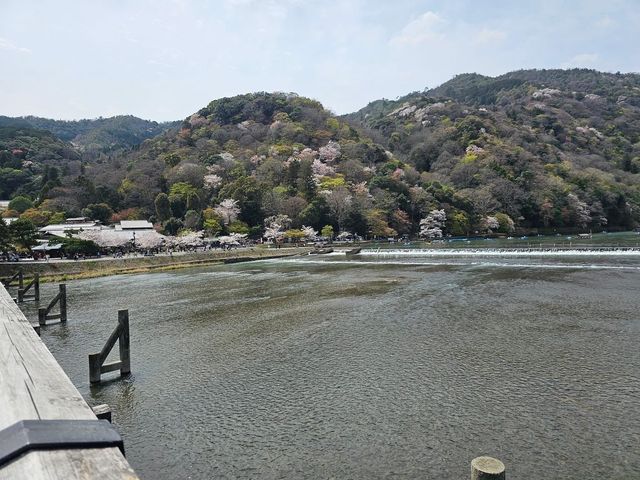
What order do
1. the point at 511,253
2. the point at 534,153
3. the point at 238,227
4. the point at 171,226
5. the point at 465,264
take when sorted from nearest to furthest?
the point at 465,264, the point at 511,253, the point at 171,226, the point at 238,227, the point at 534,153

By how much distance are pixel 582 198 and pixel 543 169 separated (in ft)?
27.5

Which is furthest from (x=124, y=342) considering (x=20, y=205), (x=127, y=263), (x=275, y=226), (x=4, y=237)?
(x=20, y=205)

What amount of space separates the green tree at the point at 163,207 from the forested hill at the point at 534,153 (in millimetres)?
38214

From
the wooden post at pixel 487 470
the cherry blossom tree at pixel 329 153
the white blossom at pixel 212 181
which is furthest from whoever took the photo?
the cherry blossom tree at pixel 329 153

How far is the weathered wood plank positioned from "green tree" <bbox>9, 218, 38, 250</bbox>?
37868 mm

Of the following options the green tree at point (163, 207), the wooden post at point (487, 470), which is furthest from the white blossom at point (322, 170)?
the wooden post at point (487, 470)

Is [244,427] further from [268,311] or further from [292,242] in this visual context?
[292,242]

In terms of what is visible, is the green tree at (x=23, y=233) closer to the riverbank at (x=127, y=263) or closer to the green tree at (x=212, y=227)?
the riverbank at (x=127, y=263)

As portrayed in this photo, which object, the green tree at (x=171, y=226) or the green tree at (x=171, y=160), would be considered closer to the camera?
the green tree at (x=171, y=226)

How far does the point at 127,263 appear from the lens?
34.6m

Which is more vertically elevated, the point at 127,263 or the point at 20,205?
the point at 20,205

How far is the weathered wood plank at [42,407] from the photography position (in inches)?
48.8

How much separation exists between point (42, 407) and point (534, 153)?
90829 millimetres

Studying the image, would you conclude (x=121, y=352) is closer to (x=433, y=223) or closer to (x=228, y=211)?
(x=228, y=211)
